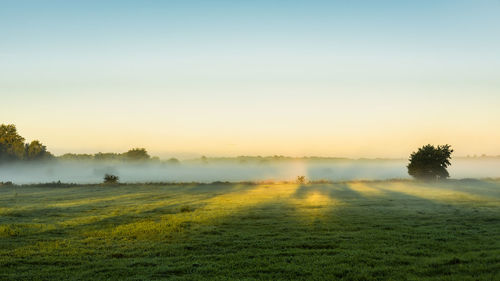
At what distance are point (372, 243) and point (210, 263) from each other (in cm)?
695

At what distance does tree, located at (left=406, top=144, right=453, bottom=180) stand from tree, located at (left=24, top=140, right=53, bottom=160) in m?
110

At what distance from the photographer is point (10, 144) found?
367 ft

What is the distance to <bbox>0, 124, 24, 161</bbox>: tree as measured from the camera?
360 ft

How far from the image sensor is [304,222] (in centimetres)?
2102

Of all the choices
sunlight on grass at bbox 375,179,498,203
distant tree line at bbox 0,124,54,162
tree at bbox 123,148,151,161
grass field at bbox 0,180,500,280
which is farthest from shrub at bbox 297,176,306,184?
tree at bbox 123,148,151,161

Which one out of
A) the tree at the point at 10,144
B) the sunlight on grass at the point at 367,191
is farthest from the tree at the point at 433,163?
the tree at the point at 10,144

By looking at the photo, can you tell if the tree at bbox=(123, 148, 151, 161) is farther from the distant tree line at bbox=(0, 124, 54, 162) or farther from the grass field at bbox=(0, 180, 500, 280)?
the grass field at bbox=(0, 180, 500, 280)

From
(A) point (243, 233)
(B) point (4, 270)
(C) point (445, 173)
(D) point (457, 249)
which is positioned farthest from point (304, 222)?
(C) point (445, 173)

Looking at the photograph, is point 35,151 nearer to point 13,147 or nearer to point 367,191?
point 13,147

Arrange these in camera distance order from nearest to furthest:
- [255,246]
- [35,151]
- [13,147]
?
[255,246], [13,147], [35,151]

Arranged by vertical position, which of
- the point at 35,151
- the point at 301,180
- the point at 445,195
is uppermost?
the point at 35,151

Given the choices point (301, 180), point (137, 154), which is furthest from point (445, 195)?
point (137, 154)

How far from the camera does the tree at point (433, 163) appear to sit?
65.0 m

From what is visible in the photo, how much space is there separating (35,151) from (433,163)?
372ft
